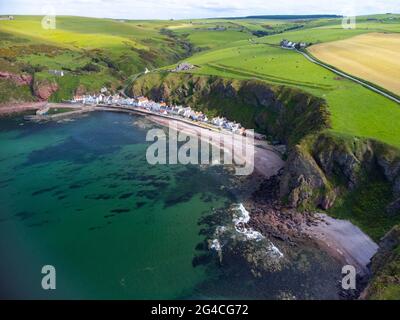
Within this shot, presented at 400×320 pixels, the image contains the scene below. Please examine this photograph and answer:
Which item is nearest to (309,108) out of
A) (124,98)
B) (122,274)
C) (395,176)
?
(395,176)

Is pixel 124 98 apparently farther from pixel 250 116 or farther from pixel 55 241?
pixel 55 241

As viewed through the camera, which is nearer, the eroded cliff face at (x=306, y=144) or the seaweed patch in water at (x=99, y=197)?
the eroded cliff face at (x=306, y=144)

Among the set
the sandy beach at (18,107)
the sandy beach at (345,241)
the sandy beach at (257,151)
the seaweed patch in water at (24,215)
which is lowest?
the sandy beach at (345,241)

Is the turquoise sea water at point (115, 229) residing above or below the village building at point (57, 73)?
below

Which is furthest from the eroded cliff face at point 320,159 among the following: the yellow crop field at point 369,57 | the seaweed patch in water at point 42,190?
the seaweed patch in water at point 42,190

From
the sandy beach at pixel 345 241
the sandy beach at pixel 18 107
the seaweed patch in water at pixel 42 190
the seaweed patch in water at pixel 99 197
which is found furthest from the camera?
the sandy beach at pixel 18 107

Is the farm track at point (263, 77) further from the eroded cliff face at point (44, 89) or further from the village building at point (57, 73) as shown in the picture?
the eroded cliff face at point (44, 89)

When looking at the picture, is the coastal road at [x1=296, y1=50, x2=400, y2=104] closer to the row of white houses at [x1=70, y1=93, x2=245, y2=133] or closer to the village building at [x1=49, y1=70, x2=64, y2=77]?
the row of white houses at [x1=70, y1=93, x2=245, y2=133]
